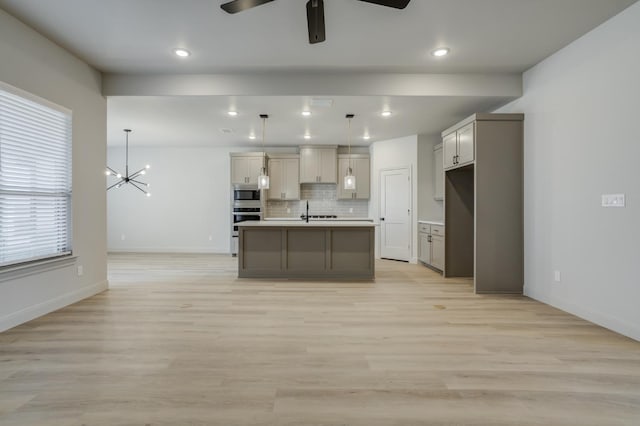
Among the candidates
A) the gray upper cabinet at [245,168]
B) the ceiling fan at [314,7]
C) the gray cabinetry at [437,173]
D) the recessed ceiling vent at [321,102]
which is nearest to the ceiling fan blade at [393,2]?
the ceiling fan at [314,7]

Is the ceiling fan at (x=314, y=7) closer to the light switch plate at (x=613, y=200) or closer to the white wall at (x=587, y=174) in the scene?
the white wall at (x=587, y=174)

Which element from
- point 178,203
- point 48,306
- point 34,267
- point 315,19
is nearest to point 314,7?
point 315,19

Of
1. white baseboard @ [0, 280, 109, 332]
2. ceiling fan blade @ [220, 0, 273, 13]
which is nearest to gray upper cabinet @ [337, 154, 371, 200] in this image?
white baseboard @ [0, 280, 109, 332]

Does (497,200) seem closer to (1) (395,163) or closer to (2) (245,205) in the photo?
(1) (395,163)

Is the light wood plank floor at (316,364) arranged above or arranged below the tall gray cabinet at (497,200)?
below

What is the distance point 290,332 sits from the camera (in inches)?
110

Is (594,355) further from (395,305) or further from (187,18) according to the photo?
(187,18)

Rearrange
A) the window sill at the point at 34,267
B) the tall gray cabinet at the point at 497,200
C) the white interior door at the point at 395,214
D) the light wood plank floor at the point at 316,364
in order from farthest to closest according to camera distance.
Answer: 1. the white interior door at the point at 395,214
2. the tall gray cabinet at the point at 497,200
3. the window sill at the point at 34,267
4. the light wood plank floor at the point at 316,364

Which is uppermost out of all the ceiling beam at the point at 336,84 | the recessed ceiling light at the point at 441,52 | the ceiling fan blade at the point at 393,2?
the recessed ceiling light at the point at 441,52

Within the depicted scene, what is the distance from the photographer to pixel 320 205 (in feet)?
25.5

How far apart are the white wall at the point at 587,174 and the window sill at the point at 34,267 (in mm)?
5716

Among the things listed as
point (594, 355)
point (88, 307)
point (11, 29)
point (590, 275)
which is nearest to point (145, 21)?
point (11, 29)

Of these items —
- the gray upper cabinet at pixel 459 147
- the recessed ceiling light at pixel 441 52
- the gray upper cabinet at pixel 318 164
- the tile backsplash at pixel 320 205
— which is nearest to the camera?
the recessed ceiling light at pixel 441 52

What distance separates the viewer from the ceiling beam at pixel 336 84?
404cm
